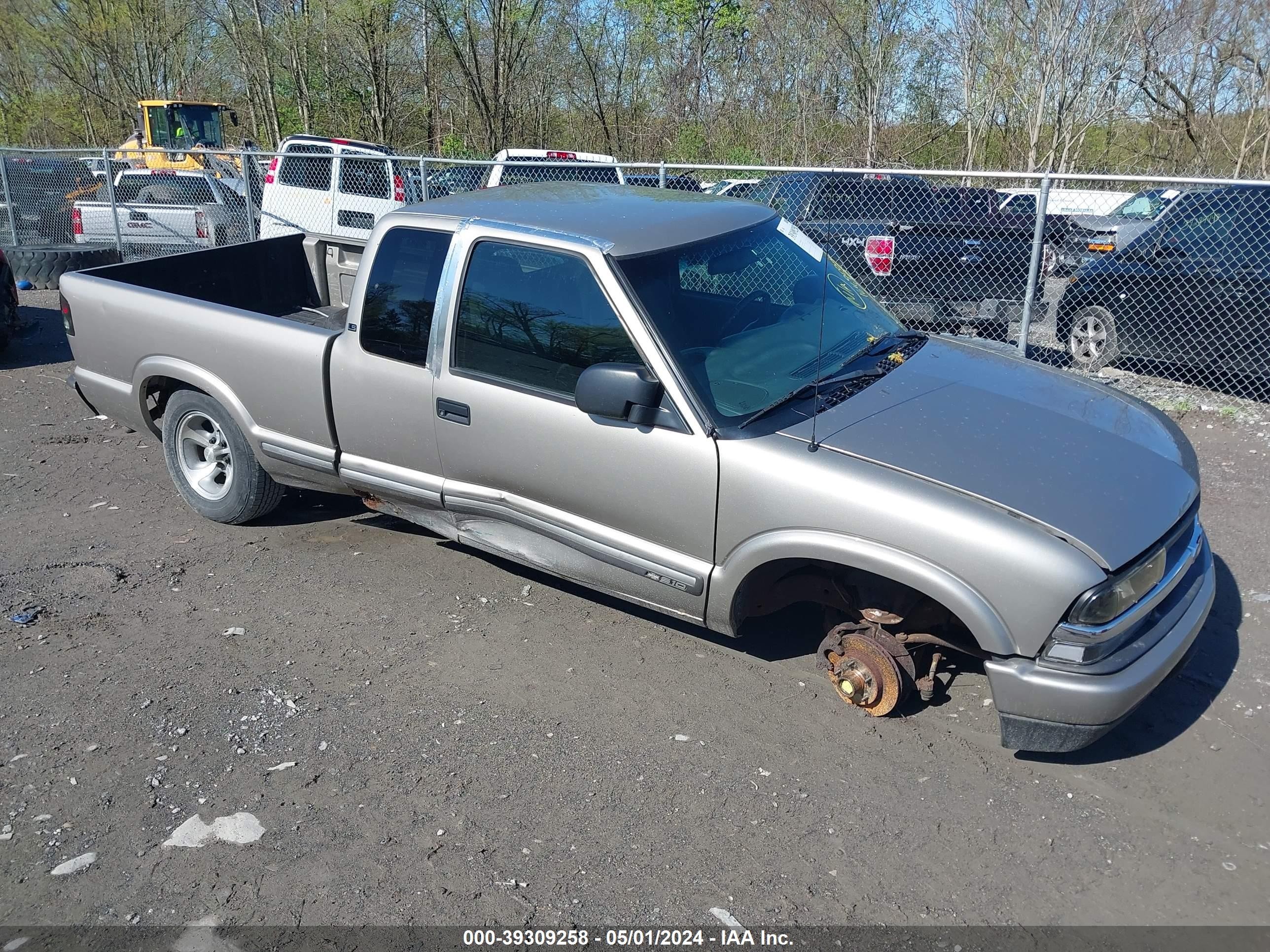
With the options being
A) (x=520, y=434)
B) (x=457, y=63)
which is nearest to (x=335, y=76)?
(x=457, y=63)

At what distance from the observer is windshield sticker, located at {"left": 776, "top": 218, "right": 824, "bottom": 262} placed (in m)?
4.77

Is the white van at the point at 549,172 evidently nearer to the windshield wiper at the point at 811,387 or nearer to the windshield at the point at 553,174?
the windshield at the point at 553,174

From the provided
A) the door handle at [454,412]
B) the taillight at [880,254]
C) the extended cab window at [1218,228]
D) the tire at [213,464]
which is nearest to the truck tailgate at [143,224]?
the tire at [213,464]

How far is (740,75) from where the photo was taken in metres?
24.7

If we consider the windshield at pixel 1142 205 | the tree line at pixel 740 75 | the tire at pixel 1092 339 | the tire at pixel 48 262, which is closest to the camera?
the tire at pixel 1092 339

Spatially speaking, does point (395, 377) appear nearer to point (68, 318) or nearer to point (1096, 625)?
point (68, 318)

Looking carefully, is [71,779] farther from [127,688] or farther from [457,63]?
[457,63]

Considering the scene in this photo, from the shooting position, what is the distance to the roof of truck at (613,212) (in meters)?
4.19

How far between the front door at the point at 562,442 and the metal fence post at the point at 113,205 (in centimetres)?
1096

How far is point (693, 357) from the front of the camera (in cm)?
391

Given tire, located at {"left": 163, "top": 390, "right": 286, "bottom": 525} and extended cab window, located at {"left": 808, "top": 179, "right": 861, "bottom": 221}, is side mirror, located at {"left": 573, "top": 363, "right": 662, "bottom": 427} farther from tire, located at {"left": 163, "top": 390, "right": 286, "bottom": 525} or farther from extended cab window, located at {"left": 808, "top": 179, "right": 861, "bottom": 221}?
extended cab window, located at {"left": 808, "top": 179, "right": 861, "bottom": 221}

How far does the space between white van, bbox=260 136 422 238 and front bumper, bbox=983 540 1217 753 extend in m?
11.3

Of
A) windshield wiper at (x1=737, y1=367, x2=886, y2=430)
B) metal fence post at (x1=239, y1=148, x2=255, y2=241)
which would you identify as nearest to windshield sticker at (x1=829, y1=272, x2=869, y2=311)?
windshield wiper at (x1=737, y1=367, x2=886, y2=430)

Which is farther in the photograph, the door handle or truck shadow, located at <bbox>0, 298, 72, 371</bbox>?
truck shadow, located at <bbox>0, 298, 72, 371</bbox>
